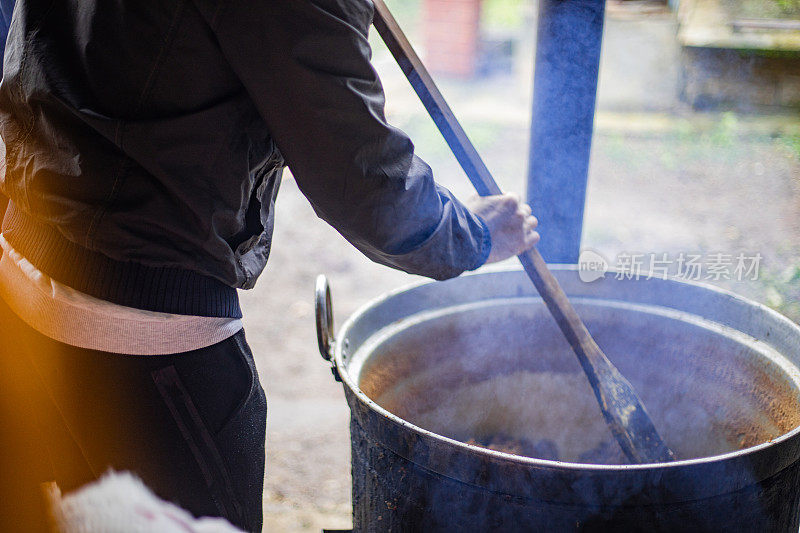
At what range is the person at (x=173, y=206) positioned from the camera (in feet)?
3.61

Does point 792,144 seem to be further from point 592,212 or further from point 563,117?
point 563,117

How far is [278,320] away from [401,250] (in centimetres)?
328

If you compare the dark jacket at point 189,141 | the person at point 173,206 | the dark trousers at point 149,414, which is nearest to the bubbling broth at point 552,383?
the dark trousers at point 149,414

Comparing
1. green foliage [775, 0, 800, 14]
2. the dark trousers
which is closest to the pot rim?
the dark trousers

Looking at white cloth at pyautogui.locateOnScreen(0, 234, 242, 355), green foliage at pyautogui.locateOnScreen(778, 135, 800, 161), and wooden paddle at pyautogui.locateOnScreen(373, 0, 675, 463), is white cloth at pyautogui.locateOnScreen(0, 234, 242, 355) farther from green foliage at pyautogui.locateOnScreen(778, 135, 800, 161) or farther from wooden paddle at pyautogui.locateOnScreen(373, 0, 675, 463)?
green foliage at pyautogui.locateOnScreen(778, 135, 800, 161)

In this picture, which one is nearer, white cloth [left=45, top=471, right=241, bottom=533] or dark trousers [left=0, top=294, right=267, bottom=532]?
white cloth [left=45, top=471, right=241, bottom=533]

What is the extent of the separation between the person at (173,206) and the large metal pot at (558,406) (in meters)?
0.35

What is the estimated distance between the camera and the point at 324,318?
1691mm

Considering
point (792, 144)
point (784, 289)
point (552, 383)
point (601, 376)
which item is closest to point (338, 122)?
point (601, 376)

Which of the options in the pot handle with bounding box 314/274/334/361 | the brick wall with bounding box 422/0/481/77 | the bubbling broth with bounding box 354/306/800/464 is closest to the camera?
the pot handle with bounding box 314/274/334/361

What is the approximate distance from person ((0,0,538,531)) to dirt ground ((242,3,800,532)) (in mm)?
1550

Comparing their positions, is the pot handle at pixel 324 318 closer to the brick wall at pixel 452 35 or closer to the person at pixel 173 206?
the person at pixel 173 206

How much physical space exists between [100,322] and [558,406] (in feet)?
4.73

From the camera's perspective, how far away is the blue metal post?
1.93 meters
